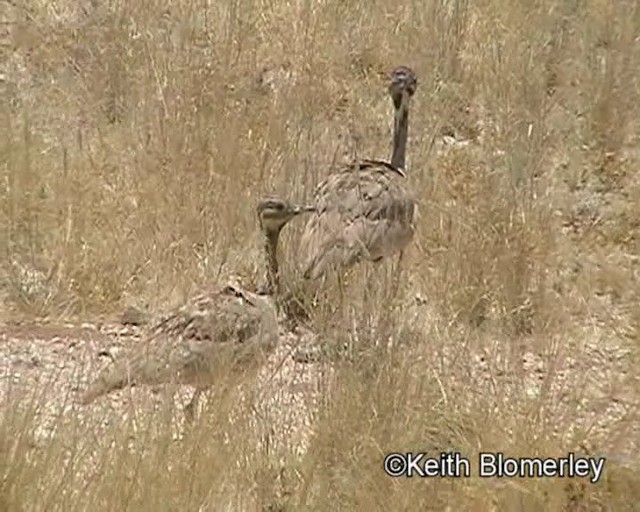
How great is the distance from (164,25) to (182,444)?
184 inches

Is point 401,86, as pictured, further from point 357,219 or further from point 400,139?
point 357,219

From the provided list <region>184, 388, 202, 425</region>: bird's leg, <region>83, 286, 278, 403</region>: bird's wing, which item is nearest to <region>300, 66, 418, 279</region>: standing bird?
<region>83, 286, 278, 403</region>: bird's wing

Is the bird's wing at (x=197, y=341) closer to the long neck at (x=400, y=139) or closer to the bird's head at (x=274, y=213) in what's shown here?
the bird's head at (x=274, y=213)

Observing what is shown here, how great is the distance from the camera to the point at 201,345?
4.68 m

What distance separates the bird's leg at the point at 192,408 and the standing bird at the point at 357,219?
3.61 feet

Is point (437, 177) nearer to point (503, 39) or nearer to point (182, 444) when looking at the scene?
point (503, 39)

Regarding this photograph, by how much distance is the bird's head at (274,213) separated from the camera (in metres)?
5.70

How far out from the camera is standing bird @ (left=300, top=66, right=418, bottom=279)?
221 inches

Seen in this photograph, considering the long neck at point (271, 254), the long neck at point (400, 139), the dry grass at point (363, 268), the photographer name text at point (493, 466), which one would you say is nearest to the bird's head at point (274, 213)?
the long neck at point (271, 254)

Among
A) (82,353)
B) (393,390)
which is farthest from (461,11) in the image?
(393,390)

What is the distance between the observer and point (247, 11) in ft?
27.3

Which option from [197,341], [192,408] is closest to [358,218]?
[197,341]

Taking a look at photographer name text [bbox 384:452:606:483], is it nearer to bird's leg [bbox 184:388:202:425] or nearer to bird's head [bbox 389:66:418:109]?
bird's leg [bbox 184:388:202:425]

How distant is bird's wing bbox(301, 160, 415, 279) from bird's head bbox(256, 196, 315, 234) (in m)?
0.12
